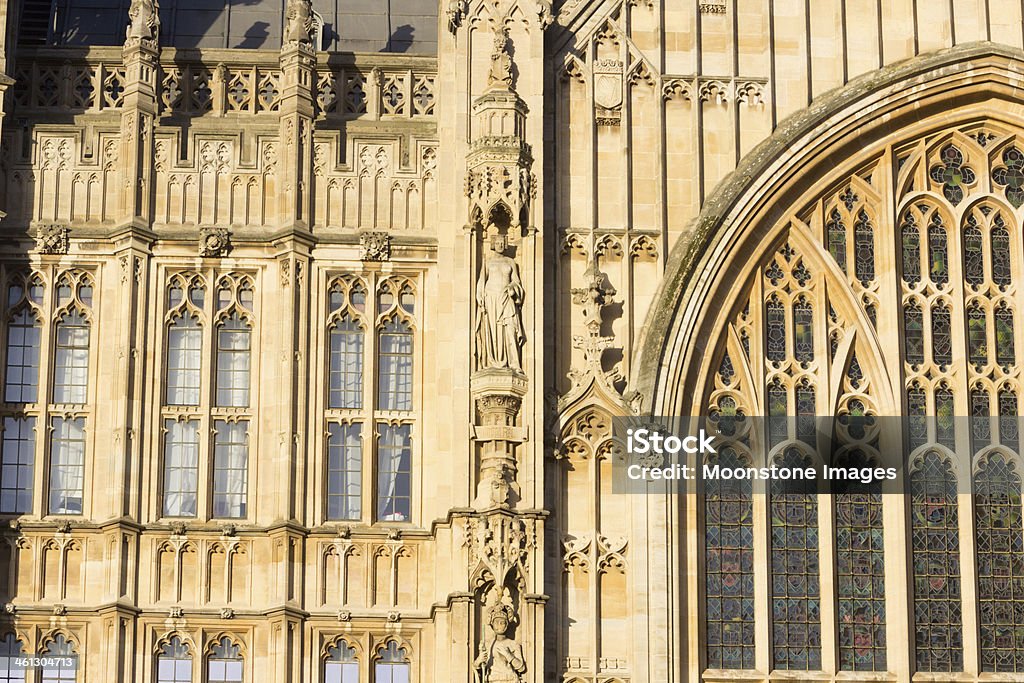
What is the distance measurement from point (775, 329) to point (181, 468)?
322 inches

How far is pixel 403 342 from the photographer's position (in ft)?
114

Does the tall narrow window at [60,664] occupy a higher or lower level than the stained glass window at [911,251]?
lower

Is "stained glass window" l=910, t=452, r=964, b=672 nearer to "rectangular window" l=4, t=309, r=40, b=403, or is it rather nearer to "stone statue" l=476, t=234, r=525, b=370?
"stone statue" l=476, t=234, r=525, b=370

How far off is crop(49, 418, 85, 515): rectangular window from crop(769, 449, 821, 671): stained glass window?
29.9 feet

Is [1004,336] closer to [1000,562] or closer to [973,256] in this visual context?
[973,256]

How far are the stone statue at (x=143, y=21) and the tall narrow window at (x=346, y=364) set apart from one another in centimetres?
483

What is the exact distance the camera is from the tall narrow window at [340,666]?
33.2 m

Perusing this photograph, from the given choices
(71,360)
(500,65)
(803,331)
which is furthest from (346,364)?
(803,331)

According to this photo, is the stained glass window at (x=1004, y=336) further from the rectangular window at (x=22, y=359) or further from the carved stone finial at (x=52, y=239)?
the rectangular window at (x=22, y=359)

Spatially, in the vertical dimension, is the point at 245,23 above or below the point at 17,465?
above

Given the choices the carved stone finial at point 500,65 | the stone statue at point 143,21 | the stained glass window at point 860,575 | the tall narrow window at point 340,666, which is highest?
the stone statue at point 143,21

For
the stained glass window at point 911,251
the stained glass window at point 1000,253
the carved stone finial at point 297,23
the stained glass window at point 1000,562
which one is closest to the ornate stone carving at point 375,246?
the carved stone finial at point 297,23

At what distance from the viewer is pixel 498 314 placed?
110 feet

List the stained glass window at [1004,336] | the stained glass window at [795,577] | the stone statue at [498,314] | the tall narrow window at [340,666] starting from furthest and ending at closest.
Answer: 1. the stained glass window at [1004,336]
2. the stained glass window at [795,577]
3. the stone statue at [498,314]
4. the tall narrow window at [340,666]
